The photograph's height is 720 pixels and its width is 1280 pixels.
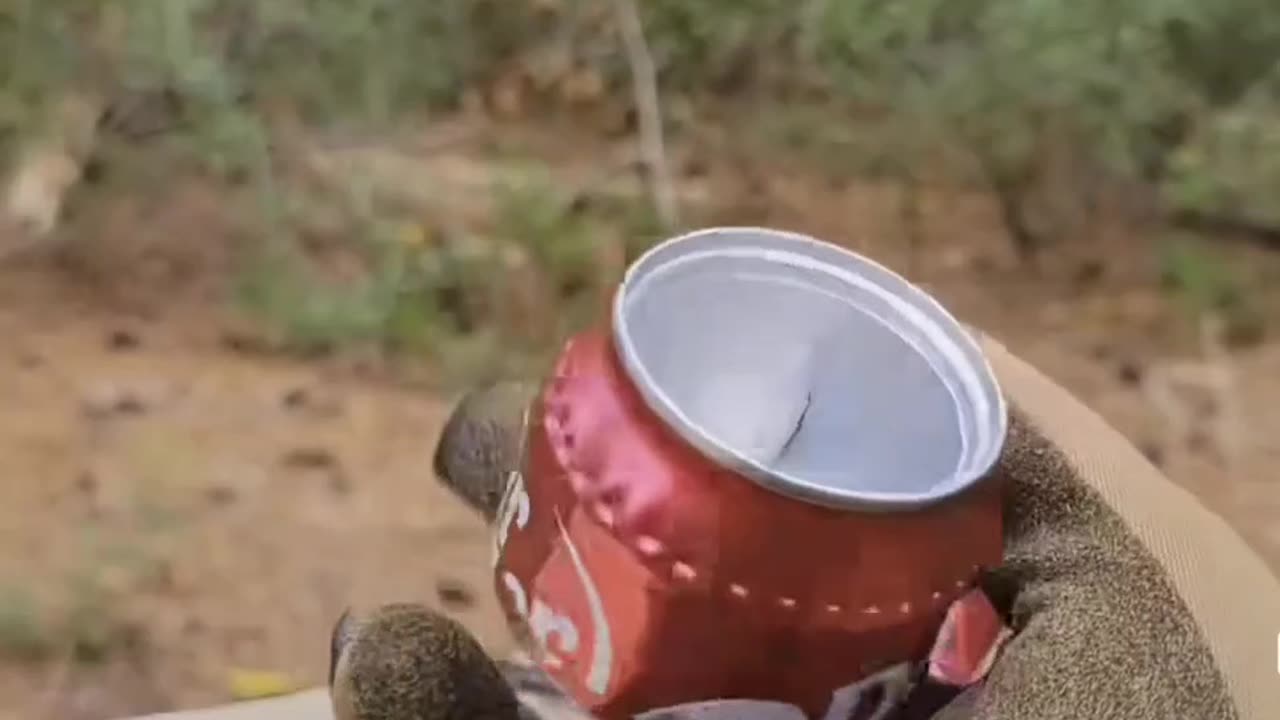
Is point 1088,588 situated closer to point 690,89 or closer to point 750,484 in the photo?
point 750,484

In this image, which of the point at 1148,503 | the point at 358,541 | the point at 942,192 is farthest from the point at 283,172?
the point at 1148,503

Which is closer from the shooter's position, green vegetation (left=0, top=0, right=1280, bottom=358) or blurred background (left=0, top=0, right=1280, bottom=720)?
blurred background (left=0, top=0, right=1280, bottom=720)

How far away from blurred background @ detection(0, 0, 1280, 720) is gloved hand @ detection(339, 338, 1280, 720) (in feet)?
1.43

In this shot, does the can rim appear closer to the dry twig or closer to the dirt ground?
the dirt ground

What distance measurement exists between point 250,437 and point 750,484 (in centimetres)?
75

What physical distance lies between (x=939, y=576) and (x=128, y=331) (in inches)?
32.8

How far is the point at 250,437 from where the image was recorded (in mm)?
1137

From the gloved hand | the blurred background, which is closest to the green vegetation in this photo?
the blurred background

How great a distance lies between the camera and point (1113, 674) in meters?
0.53

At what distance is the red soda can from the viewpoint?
0.45 m

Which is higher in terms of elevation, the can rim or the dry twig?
the can rim

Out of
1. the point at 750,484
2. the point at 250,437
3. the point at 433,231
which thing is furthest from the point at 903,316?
the point at 433,231

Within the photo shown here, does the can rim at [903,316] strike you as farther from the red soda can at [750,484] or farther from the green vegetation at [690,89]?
the green vegetation at [690,89]

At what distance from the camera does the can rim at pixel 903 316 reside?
44 centimetres
